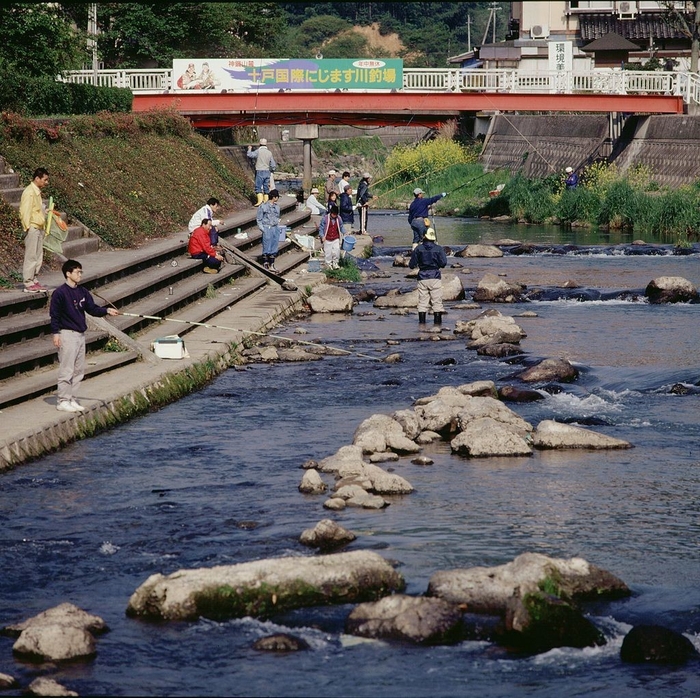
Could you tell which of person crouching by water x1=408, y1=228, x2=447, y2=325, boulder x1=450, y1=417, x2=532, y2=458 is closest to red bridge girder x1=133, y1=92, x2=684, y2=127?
person crouching by water x1=408, y1=228, x2=447, y2=325

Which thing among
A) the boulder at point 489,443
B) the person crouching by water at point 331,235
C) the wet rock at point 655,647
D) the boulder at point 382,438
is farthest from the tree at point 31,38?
the wet rock at point 655,647

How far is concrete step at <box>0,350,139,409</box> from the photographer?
15.3 metres

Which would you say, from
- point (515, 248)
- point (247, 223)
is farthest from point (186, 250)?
point (515, 248)

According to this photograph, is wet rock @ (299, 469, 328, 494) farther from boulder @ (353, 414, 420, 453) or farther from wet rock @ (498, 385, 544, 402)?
wet rock @ (498, 385, 544, 402)


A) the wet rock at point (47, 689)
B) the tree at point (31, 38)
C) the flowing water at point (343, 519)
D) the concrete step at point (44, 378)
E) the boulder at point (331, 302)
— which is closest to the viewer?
the wet rock at point (47, 689)

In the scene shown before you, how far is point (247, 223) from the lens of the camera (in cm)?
3359

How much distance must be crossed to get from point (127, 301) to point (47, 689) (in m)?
13.4

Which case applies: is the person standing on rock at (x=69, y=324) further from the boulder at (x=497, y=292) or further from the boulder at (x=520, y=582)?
the boulder at (x=497, y=292)

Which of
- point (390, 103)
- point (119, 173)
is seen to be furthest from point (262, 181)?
point (390, 103)

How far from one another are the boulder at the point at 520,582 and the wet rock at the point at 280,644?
1.22 metres

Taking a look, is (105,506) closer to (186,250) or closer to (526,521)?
(526,521)

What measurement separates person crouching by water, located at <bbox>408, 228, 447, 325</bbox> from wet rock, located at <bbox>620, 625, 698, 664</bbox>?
1335 centimetres

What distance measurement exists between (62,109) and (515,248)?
45.0 feet

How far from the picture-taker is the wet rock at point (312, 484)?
12.9 metres
